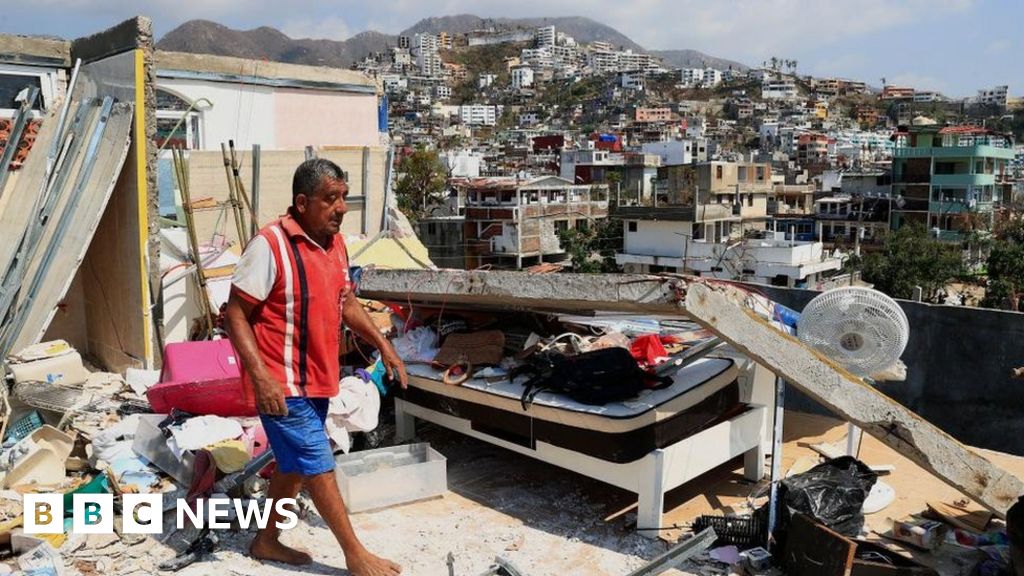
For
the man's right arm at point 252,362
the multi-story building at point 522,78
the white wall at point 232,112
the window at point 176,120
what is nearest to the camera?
the man's right arm at point 252,362

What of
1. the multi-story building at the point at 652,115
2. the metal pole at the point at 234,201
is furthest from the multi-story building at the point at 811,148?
the metal pole at the point at 234,201

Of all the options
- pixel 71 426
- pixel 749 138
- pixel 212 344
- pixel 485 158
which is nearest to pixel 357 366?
pixel 212 344

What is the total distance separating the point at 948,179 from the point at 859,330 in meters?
53.1

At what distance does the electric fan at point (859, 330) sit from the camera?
4.12m

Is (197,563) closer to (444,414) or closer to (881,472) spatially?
(444,414)

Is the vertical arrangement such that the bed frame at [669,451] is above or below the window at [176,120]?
below

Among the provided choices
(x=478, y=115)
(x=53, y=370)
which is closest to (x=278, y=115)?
(x=53, y=370)

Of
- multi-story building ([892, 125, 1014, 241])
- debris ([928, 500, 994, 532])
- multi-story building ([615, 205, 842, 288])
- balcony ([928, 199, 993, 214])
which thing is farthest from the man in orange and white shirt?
balcony ([928, 199, 993, 214])

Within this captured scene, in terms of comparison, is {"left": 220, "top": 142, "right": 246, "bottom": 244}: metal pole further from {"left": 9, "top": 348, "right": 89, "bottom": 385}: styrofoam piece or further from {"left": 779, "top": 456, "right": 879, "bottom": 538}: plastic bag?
{"left": 779, "top": 456, "right": 879, "bottom": 538}: plastic bag

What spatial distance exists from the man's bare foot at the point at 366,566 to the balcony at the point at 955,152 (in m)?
54.3

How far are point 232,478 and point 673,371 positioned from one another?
2460mm

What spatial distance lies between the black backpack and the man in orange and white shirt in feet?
4.34

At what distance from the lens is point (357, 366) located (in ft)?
19.0

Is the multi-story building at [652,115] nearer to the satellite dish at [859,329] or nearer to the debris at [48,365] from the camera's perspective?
the debris at [48,365]
